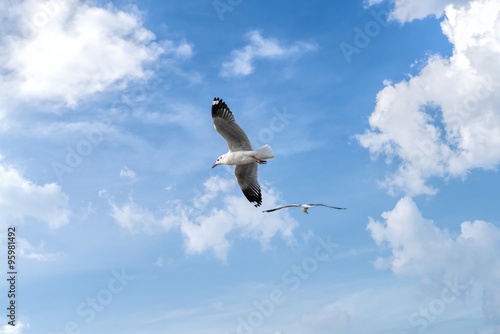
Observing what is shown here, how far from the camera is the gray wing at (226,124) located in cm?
2080

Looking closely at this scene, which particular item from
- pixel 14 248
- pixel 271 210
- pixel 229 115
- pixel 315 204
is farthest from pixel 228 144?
pixel 14 248

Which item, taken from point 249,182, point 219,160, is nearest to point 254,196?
point 249,182

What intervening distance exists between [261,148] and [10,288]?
12.7 metres

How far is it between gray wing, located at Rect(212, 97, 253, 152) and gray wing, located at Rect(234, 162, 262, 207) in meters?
1.92

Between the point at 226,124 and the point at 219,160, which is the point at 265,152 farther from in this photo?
the point at 219,160

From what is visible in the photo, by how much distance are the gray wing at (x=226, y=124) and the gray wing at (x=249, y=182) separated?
6.31ft

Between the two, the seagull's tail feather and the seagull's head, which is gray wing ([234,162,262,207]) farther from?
the seagull's tail feather

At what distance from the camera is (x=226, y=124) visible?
68.3 ft

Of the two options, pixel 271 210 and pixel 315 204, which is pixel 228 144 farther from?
pixel 315 204

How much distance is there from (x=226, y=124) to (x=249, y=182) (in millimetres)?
3885

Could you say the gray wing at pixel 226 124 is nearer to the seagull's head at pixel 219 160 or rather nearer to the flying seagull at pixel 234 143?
the flying seagull at pixel 234 143

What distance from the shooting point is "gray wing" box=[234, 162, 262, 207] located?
75.6ft

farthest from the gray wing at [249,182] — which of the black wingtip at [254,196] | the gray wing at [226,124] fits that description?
the gray wing at [226,124]

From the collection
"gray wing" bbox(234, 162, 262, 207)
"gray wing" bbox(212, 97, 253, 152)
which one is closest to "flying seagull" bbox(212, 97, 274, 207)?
"gray wing" bbox(212, 97, 253, 152)
